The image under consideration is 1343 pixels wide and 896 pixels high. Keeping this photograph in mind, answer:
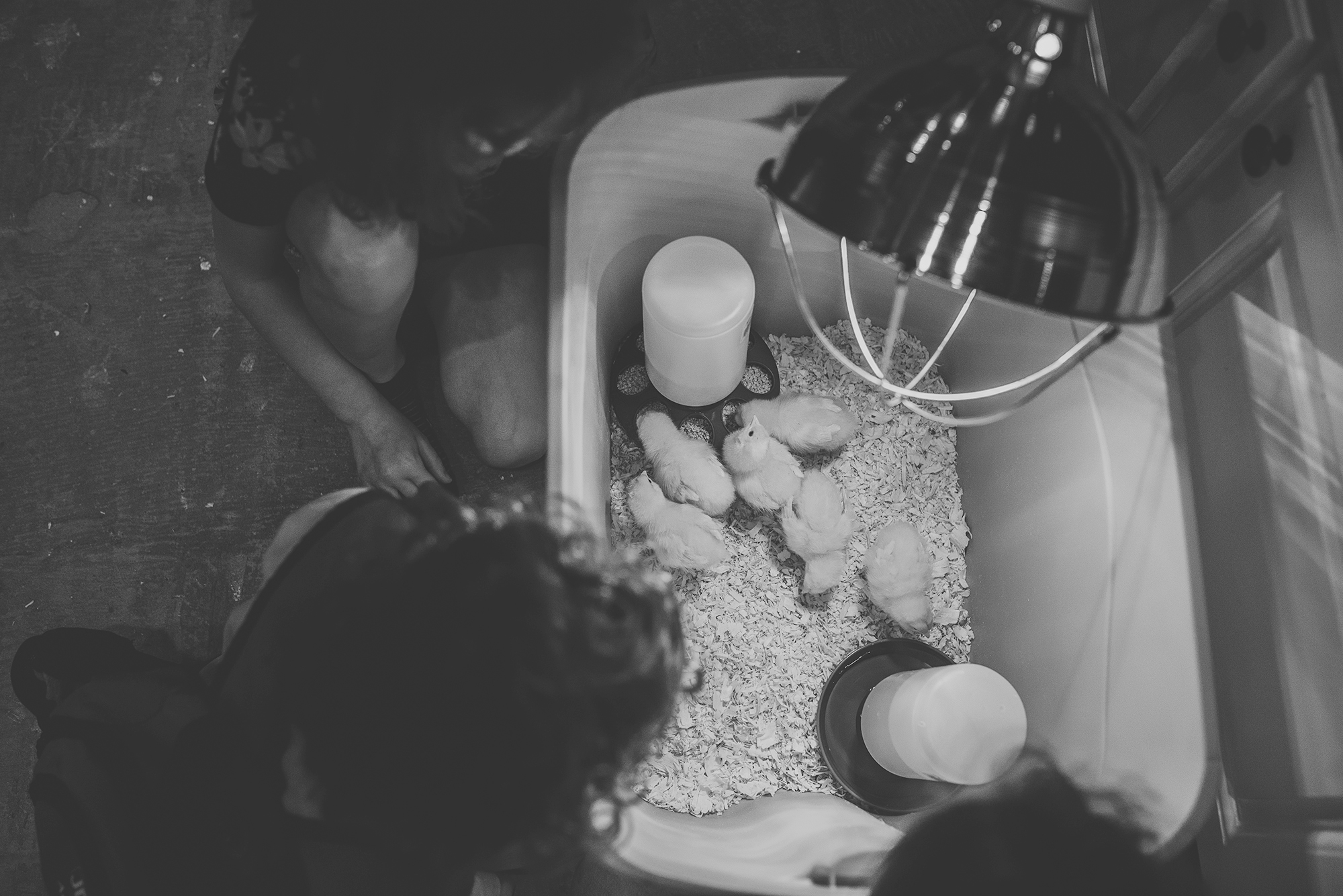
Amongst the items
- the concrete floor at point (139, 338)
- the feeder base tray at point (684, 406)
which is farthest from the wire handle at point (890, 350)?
the concrete floor at point (139, 338)

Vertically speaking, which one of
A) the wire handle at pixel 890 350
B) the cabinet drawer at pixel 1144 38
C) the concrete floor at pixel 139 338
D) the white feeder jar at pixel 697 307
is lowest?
the concrete floor at pixel 139 338

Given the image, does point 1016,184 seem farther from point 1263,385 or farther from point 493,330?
point 493,330

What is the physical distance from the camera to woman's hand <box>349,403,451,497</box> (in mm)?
1498

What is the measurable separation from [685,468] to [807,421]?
21 centimetres

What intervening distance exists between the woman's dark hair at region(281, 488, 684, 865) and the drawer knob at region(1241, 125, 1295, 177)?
35.6 inches

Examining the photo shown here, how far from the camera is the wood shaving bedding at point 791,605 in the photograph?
4.18ft

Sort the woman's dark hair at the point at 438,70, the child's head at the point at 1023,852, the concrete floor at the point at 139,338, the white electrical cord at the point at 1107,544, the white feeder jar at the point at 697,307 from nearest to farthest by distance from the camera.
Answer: the child's head at the point at 1023,852, the woman's dark hair at the point at 438,70, the white electrical cord at the point at 1107,544, the white feeder jar at the point at 697,307, the concrete floor at the point at 139,338

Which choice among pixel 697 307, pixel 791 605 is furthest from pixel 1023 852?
pixel 697 307

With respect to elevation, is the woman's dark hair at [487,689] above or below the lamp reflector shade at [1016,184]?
below

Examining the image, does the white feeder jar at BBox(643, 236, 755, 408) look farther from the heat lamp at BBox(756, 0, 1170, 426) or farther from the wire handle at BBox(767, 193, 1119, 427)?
the heat lamp at BBox(756, 0, 1170, 426)

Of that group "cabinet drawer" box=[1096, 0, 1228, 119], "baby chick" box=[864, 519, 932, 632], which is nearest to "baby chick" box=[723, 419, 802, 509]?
"baby chick" box=[864, 519, 932, 632]

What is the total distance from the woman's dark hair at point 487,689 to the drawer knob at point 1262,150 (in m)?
0.90

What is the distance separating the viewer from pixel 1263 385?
40.8 inches

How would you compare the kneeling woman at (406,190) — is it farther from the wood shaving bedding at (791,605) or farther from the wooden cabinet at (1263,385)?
the wooden cabinet at (1263,385)
